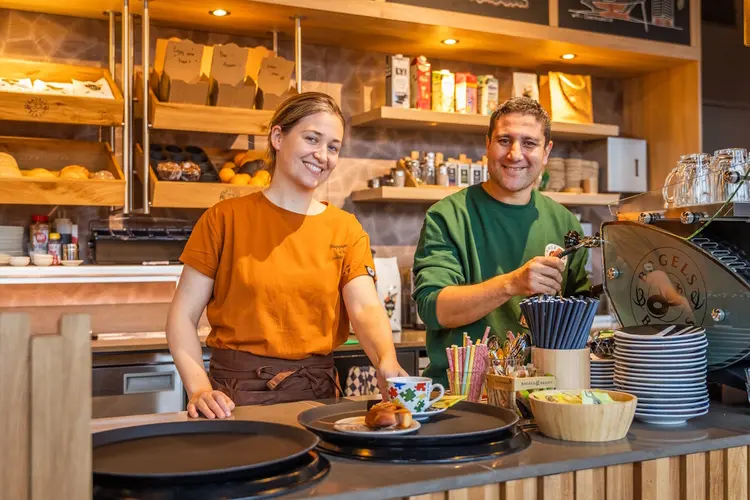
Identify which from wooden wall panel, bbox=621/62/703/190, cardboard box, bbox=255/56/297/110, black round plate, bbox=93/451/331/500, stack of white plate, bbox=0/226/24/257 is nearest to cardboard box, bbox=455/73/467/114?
cardboard box, bbox=255/56/297/110

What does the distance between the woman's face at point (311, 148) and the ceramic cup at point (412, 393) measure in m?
0.71

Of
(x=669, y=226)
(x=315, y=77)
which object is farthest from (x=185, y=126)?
(x=669, y=226)

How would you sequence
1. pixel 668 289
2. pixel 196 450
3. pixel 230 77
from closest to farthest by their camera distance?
pixel 196 450 < pixel 668 289 < pixel 230 77

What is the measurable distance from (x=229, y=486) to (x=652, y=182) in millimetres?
4148

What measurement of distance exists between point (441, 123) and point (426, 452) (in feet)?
9.75

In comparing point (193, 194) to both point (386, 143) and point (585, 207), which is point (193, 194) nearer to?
point (386, 143)

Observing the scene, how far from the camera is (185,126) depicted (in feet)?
11.3

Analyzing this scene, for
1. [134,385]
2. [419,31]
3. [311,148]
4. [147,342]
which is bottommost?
[134,385]

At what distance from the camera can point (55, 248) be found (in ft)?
11.3

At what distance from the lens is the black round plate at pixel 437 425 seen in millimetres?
1271

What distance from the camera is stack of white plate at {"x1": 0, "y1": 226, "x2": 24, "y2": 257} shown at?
3.39 m

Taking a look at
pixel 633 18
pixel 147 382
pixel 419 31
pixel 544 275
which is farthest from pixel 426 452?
pixel 633 18

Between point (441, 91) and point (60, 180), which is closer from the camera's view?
point (60, 180)

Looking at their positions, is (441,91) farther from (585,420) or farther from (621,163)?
(585,420)
